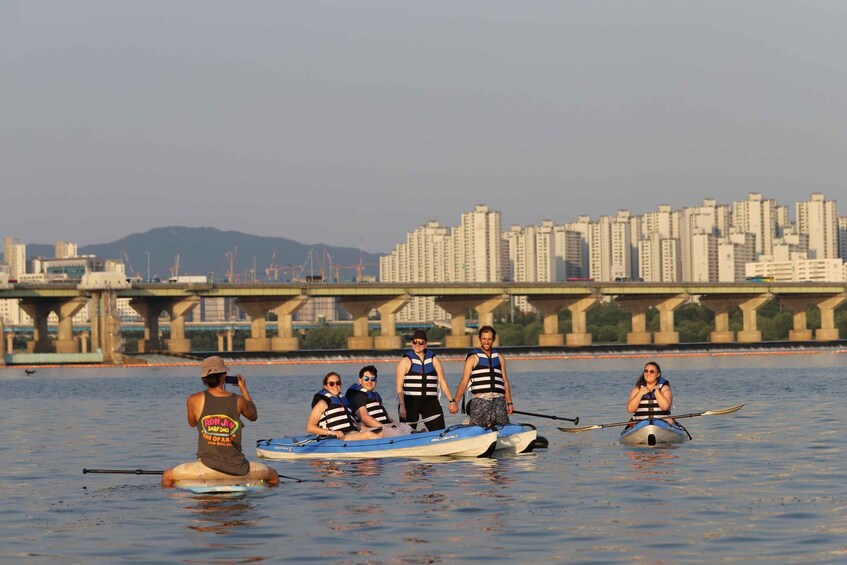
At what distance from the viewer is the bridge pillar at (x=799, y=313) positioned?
168 metres

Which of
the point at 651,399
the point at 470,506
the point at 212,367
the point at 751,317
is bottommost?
the point at 470,506

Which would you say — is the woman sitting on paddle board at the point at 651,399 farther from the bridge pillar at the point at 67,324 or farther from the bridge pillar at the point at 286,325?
the bridge pillar at the point at 67,324

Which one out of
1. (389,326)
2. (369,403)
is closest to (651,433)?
(369,403)

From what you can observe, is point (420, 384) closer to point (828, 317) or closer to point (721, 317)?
point (721, 317)

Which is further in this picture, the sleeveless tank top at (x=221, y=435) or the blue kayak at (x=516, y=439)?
the blue kayak at (x=516, y=439)

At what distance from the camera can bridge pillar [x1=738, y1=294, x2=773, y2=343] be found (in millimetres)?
163000

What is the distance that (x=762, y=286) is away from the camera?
161 metres

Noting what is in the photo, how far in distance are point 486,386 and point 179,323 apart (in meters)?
123

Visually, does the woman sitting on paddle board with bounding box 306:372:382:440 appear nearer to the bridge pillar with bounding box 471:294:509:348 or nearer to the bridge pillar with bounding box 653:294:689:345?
the bridge pillar with bounding box 471:294:509:348

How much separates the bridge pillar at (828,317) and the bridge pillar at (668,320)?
18.2 meters

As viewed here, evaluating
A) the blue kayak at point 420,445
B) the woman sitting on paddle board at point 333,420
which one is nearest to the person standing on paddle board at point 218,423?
the blue kayak at point 420,445

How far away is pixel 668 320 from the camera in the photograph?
164 meters

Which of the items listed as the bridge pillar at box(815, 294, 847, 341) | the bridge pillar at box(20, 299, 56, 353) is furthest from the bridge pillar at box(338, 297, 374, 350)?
the bridge pillar at box(815, 294, 847, 341)

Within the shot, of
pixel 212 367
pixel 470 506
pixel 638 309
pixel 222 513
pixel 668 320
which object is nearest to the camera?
pixel 212 367
